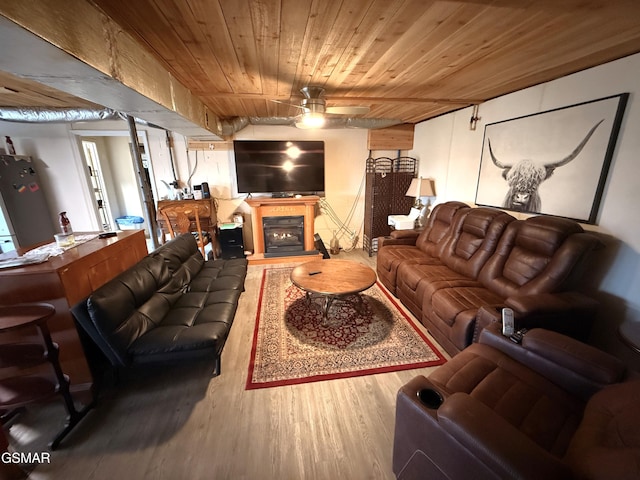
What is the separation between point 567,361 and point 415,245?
91.1 inches

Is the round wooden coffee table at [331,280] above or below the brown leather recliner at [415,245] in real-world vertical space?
below

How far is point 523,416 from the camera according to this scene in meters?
1.10

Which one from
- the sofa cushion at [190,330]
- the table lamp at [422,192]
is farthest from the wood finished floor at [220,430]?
the table lamp at [422,192]

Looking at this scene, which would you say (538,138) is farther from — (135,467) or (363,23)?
(135,467)

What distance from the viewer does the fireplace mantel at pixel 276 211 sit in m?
4.11

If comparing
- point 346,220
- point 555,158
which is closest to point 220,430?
point 555,158

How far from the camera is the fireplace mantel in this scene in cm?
411

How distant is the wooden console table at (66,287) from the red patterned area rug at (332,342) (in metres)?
1.13

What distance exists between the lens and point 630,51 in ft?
5.49

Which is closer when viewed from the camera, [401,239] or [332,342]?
Result: [332,342]

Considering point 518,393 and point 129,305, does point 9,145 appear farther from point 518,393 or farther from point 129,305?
point 518,393

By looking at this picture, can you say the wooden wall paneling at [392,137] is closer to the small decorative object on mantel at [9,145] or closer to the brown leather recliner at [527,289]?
the brown leather recliner at [527,289]

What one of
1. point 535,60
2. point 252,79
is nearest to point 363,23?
point 252,79
